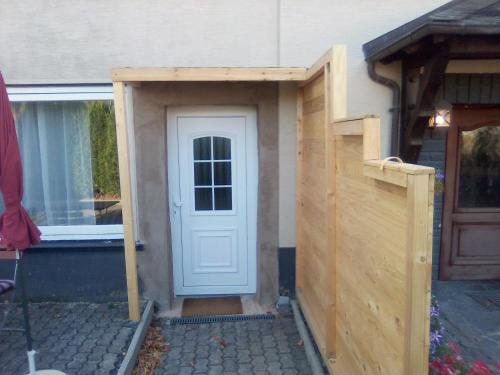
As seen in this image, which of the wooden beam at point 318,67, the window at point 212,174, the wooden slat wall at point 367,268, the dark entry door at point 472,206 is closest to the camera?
the wooden slat wall at point 367,268

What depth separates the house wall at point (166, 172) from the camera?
4.21 metres

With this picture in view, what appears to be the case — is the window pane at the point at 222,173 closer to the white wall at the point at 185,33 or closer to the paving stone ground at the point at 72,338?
the white wall at the point at 185,33

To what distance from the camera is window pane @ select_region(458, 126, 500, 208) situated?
477 centimetres

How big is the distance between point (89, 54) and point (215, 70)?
1.57m

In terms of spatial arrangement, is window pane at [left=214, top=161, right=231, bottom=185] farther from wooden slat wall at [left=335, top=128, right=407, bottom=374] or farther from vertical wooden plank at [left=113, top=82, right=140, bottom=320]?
wooden slat wall at [left=335, top=128, right=407, bottom=374]

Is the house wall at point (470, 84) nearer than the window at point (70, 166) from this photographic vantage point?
Yes

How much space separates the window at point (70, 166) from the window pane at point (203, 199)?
90 cm

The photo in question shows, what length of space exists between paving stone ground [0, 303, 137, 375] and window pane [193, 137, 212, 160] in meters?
1.86

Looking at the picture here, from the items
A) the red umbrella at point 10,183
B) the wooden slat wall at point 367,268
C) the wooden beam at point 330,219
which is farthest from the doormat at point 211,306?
the red umbrella at point 10,183

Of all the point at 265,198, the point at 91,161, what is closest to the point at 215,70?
the point at 265,198

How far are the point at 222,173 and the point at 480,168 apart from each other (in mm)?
3169

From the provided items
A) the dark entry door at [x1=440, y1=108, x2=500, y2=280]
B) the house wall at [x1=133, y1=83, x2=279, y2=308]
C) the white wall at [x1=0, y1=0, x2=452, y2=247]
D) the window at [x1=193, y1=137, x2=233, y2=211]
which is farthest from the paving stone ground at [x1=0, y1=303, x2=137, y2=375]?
the dark entry door at [x1=440, y1=108, x2=500, y2=280]

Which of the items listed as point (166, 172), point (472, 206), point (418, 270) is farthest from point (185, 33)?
point (472, 206)

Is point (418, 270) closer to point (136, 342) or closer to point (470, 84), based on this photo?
point (136, 342)
